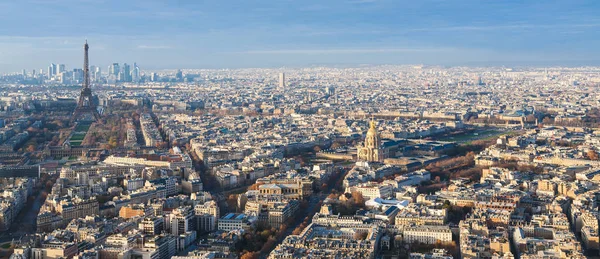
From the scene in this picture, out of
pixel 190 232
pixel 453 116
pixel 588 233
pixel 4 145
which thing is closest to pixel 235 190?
pixel 190 232

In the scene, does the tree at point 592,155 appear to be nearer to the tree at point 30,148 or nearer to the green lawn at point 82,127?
the tree at point 30,148

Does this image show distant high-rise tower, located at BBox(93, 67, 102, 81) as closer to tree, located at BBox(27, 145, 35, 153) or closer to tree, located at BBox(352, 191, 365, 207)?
tree, located at BBox(27, 145, 35, 153)

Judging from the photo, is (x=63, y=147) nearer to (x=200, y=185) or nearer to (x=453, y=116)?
(x=200, y=185)

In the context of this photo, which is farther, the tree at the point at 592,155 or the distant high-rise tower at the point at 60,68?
the distant high-rise tower at the point at 60,68

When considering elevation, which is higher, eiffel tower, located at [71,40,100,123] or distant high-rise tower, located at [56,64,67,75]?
distant high-rise tower, located at [56,64,67,75]

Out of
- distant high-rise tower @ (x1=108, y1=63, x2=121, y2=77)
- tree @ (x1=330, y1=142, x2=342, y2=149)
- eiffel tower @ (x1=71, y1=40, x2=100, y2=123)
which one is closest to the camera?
tree @ (x1=330, y1=142, x2=342, y2=149)

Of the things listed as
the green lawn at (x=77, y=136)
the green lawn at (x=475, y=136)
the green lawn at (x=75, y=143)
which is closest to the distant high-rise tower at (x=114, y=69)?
the green lawn at (x=77, y=136)

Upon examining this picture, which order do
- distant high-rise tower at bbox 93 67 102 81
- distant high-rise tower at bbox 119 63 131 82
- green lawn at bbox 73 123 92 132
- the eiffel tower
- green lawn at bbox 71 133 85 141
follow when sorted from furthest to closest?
distant high-rise tower at bbox 93 67 102 81 → distant high-rise tower at bbox 119 63 131 82 → the eiffel tower → green lawn at bbox 73 123 92 132 → green lawn at bbox 71 133 85 141

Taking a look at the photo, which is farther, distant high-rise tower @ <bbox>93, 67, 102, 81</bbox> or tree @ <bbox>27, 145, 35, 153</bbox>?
distant high-rise tower @ <bbox>93, 67, 102, 81</bbox>

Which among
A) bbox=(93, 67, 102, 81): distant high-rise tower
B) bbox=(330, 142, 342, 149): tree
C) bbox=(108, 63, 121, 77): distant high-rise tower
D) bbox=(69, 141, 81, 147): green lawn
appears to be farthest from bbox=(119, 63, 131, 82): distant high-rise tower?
bbox=(330, 142, 342, 149): tree

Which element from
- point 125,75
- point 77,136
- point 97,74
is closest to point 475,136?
point 77,136

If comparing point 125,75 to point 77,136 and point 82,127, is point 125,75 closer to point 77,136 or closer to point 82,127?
point 82,127

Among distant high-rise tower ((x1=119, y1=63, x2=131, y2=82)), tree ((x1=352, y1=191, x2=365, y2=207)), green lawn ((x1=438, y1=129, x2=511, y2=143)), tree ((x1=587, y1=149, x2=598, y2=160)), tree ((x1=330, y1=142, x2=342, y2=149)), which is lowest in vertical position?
tree ((x1=352, y1=191, x2=365, y2=207))
